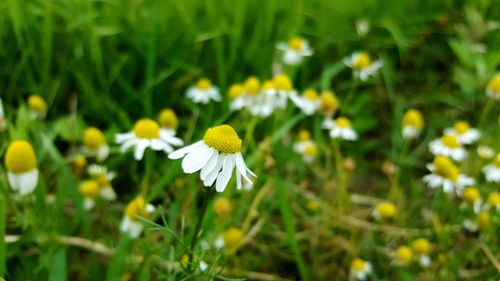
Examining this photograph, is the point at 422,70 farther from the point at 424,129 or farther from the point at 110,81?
the point at 110,81

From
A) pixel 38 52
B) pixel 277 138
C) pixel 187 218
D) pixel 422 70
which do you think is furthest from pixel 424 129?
Result: pixel 38 52

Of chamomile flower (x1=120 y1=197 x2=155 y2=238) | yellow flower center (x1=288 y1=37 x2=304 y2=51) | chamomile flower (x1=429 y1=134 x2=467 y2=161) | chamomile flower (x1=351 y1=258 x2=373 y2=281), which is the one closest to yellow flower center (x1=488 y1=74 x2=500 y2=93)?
chamomile flower (x1=429 y1=134 x2=467 y2=161)

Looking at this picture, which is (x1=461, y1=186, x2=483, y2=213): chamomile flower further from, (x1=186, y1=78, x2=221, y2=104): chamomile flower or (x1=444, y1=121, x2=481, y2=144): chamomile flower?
(x1=186, y1=78, x2=221, y2=104): chamomile flower

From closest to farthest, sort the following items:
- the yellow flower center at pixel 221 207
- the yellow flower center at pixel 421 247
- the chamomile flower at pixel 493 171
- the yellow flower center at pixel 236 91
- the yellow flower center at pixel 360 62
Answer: the yellow flower center at pixel 221 207, the yellow flower center at pixel 421 247, the chamomile flower at pixel 493 171, the yellow flower center at pixel 236 91, the yellow flower center at pixel 360 62

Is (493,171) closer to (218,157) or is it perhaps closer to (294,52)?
(294,52)

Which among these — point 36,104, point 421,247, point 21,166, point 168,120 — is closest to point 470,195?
point 421,247

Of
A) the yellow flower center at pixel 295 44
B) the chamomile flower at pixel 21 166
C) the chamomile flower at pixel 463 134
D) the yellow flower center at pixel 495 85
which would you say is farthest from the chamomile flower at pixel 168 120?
the yellow flower center at pixel 495 85

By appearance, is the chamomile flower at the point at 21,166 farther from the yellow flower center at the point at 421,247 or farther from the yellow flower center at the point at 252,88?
the yellow flower center at the point at 421,247
